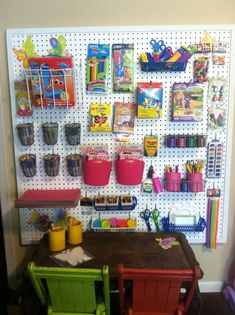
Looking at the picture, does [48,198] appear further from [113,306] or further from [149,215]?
[113,306]

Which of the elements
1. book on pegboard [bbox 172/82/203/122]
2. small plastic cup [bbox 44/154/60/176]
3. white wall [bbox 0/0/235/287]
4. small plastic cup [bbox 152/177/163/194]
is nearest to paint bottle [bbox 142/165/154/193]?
small plastic cup [bbox 152/177/163/194]

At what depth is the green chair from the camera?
3.91 ft

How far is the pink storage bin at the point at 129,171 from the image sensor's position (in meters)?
1.59

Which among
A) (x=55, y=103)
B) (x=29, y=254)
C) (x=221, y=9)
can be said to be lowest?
(x=29, y=254)

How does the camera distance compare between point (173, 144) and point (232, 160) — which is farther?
point (232, 160)

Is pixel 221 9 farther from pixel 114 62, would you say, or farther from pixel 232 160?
pixel 232 160

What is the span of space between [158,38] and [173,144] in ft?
1.76

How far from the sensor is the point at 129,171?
159 centimetres

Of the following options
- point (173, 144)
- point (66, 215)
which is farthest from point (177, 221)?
point (66, 215)

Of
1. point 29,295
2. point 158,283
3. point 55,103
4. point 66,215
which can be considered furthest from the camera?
point 66,215

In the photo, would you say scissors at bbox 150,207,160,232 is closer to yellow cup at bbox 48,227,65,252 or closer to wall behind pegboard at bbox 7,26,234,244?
wall behind pegboard at bbox 7,26,234,244

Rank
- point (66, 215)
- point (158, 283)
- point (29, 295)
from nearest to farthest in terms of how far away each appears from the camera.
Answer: point (158, 283) → point (29, 295) → point (66, 215)

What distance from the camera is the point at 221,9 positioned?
1.53 m

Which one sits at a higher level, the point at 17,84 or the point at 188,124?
the point at 17,84
